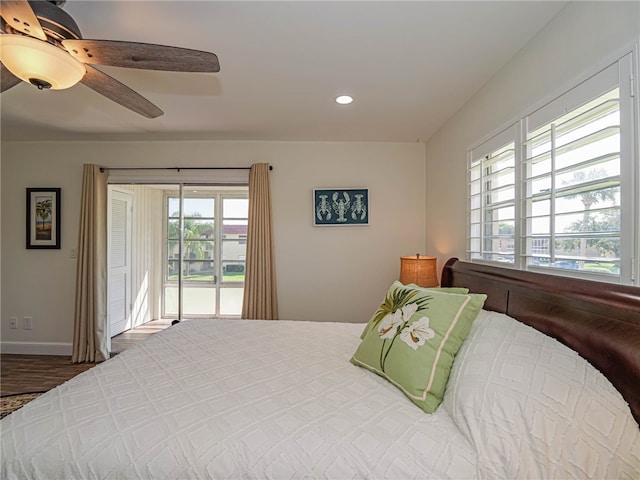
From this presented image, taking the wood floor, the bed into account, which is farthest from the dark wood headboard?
the wood floor

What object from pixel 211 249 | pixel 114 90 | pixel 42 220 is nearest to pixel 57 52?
pixel 114 90

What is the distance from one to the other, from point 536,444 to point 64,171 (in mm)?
4774

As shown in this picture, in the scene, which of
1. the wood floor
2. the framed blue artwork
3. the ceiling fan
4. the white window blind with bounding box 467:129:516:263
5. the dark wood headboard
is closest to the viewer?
the dark wood headboard

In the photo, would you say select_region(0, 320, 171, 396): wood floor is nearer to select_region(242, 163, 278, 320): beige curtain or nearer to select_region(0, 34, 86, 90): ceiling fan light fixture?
select_region(242, 163, 278, 320): beige curtain

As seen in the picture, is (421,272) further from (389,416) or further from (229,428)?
(229,428)

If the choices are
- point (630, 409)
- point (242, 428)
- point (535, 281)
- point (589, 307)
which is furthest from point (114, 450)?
point (535, 281)

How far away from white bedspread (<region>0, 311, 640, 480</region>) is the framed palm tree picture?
3.23m

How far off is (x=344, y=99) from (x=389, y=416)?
229 centimetres

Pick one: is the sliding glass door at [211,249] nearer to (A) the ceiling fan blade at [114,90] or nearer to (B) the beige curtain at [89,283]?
(B) the beige curtain at [89,283]

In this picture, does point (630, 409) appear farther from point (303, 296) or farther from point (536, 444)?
point (303, 296)

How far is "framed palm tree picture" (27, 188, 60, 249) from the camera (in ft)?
12.3

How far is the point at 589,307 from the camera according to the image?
48.4 inches

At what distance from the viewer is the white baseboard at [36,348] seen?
374cm

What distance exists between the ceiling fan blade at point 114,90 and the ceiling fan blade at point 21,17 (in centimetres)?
33
